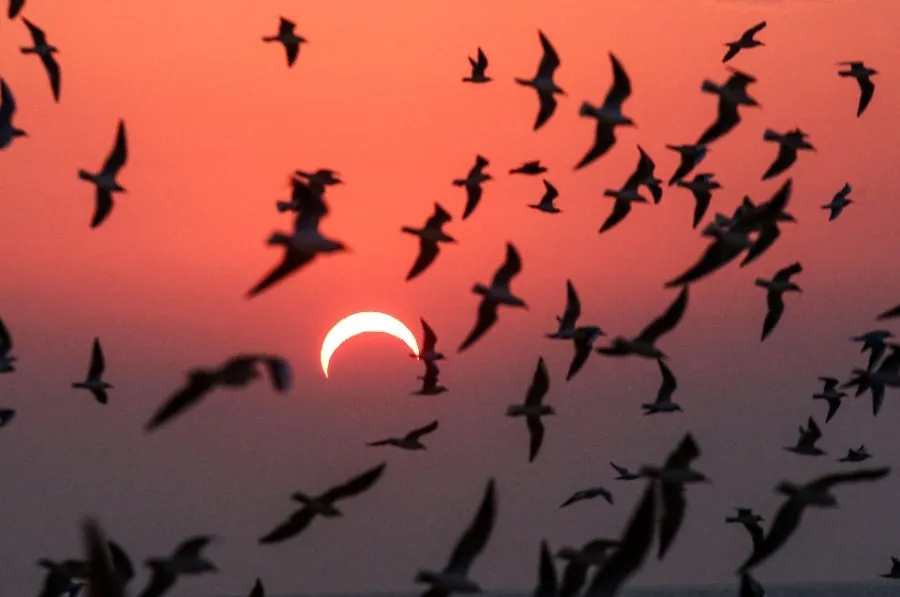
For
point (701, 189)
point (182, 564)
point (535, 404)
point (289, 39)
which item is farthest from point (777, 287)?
point (182, 564)

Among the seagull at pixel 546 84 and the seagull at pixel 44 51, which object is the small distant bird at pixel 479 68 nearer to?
the seagull at pixel 546 84

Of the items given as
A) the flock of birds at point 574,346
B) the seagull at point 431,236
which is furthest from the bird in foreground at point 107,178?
the seagull at point 431,236

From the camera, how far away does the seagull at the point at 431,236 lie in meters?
35.8

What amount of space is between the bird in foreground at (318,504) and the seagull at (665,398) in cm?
769

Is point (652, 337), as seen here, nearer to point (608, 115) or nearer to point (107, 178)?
point (608, 115)

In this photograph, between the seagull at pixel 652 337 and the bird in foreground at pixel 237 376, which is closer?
the bird in foreground at pixel 237 376

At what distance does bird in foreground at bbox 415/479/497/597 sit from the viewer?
28750mm

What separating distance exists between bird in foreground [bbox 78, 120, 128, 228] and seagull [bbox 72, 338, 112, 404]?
2969 millimetres

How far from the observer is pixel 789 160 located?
38.0 meters

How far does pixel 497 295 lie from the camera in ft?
113

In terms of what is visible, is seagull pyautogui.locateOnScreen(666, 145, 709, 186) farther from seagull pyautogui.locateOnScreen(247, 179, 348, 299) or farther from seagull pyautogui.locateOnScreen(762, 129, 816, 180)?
seagull pyautogui.locateOnScreen(247, 179, 348, 299)

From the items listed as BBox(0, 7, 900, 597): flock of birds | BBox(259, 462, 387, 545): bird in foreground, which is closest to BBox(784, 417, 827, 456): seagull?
BBox(0, 7, 900, 597): flock of birds

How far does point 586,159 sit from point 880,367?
7.41 meters

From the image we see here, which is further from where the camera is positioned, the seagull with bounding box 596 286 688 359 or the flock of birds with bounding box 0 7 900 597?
the seagull with bounding box 596 286 688 359
